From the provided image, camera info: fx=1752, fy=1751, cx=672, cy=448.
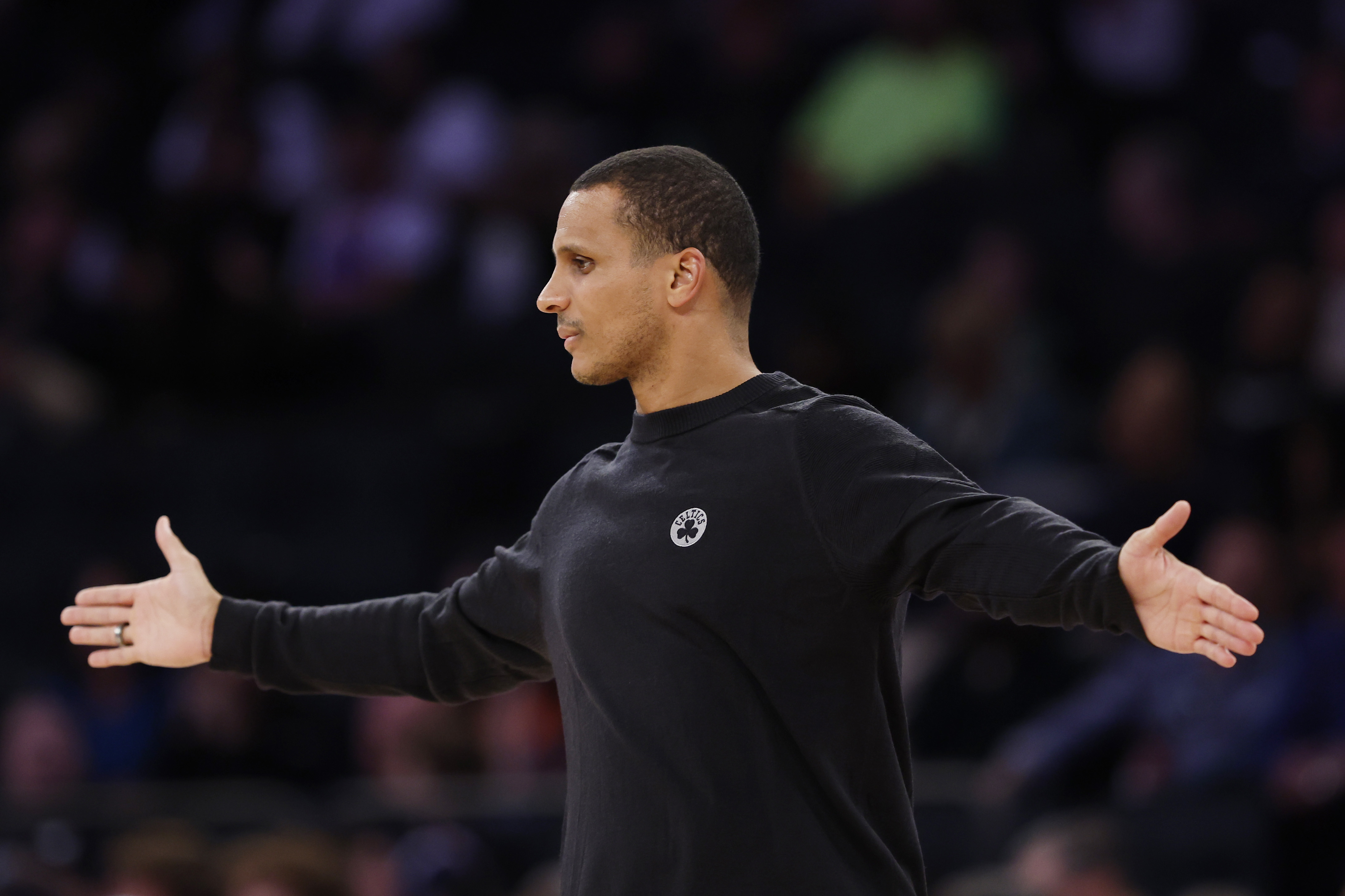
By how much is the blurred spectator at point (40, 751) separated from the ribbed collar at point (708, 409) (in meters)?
5.45

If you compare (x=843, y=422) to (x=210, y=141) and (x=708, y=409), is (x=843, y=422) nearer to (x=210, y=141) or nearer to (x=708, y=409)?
(x=708, y=409)

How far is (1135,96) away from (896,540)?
Result: 19.3 feet

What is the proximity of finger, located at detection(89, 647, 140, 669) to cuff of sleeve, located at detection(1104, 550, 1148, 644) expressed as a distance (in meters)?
1.88

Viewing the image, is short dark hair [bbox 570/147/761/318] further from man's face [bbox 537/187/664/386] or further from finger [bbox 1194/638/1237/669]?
finger [bbox 1194/638/1237/669]

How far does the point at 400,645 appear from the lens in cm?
336

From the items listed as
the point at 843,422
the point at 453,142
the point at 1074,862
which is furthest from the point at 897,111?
the point at 843,422

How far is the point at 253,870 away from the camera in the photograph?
523 cm

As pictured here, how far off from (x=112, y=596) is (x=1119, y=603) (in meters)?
1.99

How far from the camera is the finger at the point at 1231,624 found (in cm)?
238

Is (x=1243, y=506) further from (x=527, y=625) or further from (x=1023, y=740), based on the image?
(x=527, y=625)

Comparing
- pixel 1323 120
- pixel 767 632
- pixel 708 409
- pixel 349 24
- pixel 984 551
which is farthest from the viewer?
pixel 349 24

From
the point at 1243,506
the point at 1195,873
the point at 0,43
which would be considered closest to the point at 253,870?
the point at 1195,873

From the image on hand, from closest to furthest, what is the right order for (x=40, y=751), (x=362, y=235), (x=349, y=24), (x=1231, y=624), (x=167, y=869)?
(x=1231, y=624) → (x=167, y=869) → (x=40, y=751) → (x=362, y=235) → (x=349, y=24)

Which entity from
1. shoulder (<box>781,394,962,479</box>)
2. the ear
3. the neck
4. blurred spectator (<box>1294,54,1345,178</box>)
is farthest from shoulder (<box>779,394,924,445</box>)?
blurred spectator (<box>1294,54,1345,178</box>)
